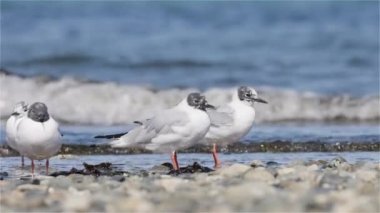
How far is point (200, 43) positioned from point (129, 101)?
351 inches

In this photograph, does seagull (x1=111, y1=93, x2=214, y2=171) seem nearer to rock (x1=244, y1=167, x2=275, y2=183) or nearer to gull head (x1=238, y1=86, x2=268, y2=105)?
gull head (x1=238, y1=86, x2=268, y2=105)

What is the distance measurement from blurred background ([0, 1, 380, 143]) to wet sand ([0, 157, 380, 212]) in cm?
488

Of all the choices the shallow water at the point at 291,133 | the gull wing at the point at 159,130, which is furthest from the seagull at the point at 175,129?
the shallow water at the point at 291,133

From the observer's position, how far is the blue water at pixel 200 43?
61.5 feet

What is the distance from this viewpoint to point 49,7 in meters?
30.6

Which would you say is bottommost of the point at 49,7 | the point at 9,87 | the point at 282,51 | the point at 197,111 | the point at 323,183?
the point at 323,183

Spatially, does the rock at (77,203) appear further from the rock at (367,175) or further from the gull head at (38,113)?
the gull head at (38,113)

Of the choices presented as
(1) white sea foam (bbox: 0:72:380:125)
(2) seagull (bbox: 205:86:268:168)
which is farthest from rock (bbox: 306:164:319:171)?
(1) white sea foam (bbox: 0:72:380:125)

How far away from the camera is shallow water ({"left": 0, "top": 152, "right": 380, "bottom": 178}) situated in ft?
30.7

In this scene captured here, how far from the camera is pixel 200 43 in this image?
23.8 meters

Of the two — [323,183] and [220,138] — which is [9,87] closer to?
[220,138]

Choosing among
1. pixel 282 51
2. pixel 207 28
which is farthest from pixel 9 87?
pixel 207 28

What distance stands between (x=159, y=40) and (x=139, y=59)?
3167 millimetres

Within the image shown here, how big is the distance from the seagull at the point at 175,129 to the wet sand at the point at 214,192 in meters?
0.90
